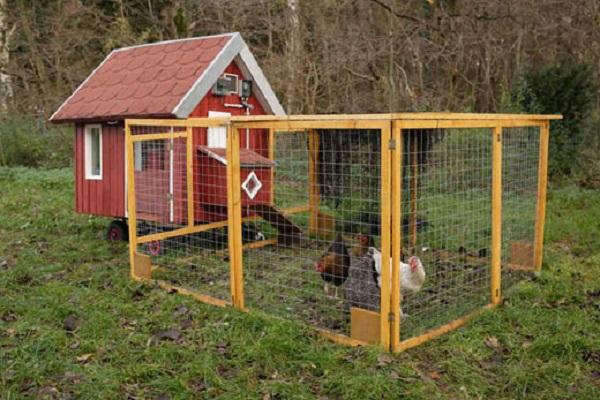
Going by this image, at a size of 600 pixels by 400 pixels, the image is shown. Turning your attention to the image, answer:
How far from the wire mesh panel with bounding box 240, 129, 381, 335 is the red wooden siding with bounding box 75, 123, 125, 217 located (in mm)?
1540

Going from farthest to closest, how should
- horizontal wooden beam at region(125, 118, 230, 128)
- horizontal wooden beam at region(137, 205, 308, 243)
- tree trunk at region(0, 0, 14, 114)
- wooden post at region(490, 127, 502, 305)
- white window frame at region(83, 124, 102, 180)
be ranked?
tree trunk at region(0, 0, 14, 114), white window frame at region(83, 124, 102, 180), horizontal wooden beam at region(137, 205, 308, 243), horizontal wooden beam at region(125, 118, 230, 128), wooden post at region(490, 127, 502, 305)

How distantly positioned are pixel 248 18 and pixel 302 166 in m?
9.68

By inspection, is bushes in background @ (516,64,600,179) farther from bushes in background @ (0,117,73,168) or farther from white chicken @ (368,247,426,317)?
bushes in background @ (0,117,73,168)

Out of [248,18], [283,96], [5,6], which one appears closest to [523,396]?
[283,96]

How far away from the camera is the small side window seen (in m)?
7.65

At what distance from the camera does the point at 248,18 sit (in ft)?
52.3

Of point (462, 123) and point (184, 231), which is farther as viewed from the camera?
point (184, 231)

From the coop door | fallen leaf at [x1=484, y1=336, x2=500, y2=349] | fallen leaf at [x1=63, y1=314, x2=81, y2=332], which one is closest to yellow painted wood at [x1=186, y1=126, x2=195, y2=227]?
the coop door

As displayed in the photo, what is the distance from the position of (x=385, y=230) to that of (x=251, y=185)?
10.2 ft

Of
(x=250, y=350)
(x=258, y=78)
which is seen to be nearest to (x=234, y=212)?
A: (x=250, y=350)

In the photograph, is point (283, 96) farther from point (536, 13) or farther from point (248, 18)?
point (536, 13)

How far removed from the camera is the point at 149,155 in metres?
6.84

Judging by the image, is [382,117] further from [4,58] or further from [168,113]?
[4,58]

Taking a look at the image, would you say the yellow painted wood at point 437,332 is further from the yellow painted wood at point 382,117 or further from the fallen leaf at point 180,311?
the fallen leaf at point 180,311
